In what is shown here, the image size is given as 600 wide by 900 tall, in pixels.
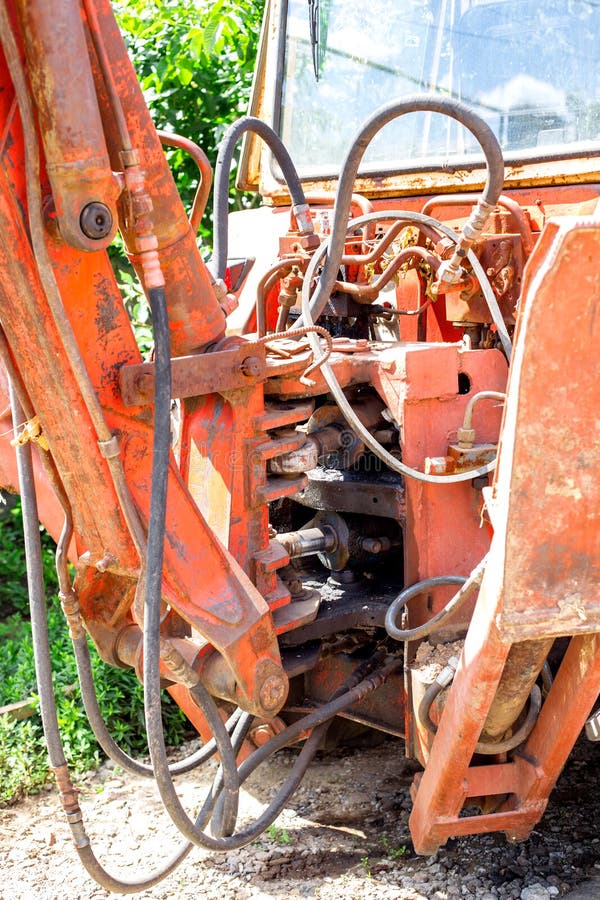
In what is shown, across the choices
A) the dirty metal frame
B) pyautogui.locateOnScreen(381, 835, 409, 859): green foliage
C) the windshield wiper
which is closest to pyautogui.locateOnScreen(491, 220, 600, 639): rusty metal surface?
the dirty metal frame

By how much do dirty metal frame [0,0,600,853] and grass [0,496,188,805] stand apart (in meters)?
0.79

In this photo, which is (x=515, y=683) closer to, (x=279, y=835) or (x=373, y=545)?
(x=373, y=545)

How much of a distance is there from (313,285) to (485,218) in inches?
29.3

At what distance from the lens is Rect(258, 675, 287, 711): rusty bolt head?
2.38 m

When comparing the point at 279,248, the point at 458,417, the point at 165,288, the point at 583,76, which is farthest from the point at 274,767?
the point at 583,76

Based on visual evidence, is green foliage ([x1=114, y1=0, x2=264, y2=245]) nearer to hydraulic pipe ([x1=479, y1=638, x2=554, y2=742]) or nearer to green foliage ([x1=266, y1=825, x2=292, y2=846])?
green foliage ([x1=266, y1=825, x2=292, y2=846])

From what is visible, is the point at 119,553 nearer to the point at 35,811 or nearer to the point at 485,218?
the point at 485,218

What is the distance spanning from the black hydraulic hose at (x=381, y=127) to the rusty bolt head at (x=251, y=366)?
320 millimetres

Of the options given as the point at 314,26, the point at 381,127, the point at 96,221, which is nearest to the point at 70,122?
the point at 96,221

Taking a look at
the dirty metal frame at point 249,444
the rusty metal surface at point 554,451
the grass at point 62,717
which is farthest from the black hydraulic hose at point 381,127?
the grass at point 62,717

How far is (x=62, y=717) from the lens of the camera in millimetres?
3611

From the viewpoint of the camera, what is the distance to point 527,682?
2.20m

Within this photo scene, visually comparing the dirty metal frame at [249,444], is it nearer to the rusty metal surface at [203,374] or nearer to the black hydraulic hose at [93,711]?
the rusty metal surface at [203,374]

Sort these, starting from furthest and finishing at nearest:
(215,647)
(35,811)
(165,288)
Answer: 1. (35,811)
2. (215,647)
3. (165,288)
